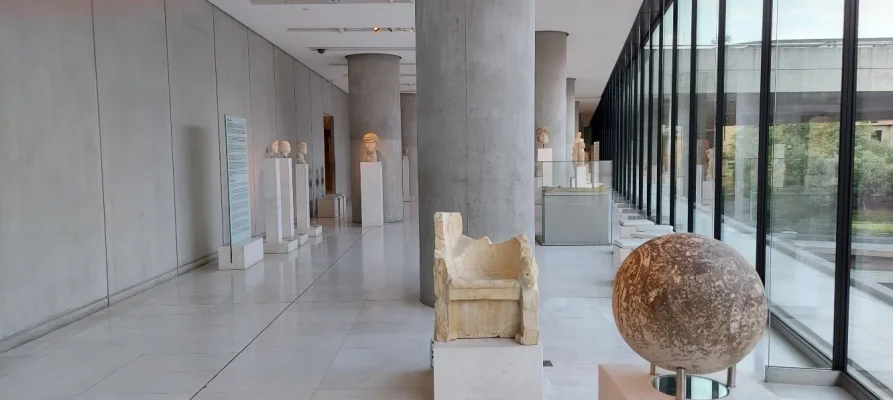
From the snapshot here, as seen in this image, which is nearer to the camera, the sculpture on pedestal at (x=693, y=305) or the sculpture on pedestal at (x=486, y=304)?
the sculpture on pedestal at (x=693, y=305)

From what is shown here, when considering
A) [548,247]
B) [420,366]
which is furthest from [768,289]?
[548,247]

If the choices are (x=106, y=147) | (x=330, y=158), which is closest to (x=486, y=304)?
(x=106, y=147)

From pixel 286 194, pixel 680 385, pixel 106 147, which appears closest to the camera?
pixel 680 385

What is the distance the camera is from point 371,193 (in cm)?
1591

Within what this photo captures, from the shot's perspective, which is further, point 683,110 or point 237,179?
point 237,179

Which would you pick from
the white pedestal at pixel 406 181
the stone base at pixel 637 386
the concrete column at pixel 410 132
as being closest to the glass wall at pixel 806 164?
the stone base at pixel 637 386

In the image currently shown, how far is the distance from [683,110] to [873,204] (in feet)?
20.2

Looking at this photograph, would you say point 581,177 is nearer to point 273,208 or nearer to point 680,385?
point 273,208

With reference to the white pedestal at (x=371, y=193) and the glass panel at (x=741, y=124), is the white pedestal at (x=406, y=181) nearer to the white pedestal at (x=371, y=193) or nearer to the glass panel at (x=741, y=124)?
the white pedestal at (x=371, y=193)

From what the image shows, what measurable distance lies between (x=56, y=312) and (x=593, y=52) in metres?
15.3

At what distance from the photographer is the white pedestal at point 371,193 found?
15.7 metres

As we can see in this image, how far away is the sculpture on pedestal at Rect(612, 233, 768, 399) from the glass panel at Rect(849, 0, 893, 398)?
1891mm

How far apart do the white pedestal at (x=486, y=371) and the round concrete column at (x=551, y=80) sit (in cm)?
1086

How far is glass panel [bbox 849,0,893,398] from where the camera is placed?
3.87 metres
